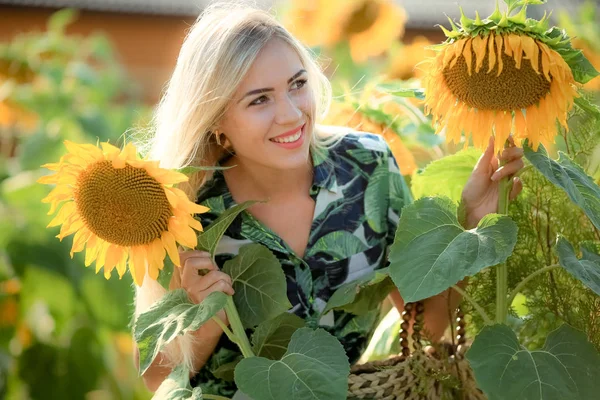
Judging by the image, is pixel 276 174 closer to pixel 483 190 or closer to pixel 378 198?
pixel 378 198

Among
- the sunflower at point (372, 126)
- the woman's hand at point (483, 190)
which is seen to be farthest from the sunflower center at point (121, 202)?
the sunflower at point (372, 126)

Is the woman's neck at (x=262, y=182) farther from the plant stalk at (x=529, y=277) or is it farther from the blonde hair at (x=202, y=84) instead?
the plant stalk at (x=529, y=277)

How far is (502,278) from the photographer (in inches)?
42.0

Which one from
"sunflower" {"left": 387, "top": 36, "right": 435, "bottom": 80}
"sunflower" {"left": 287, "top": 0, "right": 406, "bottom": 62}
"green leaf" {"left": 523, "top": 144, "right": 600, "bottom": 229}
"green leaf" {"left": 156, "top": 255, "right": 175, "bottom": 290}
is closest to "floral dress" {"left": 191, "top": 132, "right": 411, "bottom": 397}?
"green leaf" {"left": 156, "top": 255, "right": 175, "bottom": 290}

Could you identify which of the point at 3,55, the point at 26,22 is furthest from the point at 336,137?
the point at 26,22

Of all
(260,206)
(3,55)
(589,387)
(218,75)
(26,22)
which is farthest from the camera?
(26,22)

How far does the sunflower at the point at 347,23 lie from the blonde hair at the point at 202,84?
855 mm

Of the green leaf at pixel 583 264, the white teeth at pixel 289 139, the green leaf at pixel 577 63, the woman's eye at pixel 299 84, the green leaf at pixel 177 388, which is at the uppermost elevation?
the green leaf at pixel 577 63

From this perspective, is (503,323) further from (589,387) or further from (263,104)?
(263,104)

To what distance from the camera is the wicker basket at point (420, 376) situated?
1106 mm

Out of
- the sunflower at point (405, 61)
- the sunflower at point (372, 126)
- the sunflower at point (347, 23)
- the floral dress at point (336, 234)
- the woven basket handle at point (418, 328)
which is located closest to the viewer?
the woven basket handle at point (418, 328)

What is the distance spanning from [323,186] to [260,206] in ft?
0.29

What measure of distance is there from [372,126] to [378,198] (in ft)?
0.57

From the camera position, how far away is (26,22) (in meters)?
5.82
